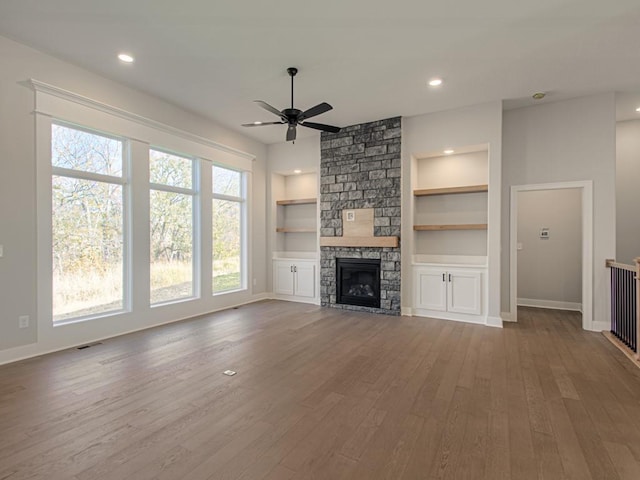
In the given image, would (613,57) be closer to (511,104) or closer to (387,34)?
(511,104)

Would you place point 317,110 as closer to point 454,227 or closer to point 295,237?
point 454,227

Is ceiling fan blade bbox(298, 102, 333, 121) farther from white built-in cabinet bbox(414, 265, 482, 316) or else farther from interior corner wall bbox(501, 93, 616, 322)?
interior corner wall bbox(501, 93, 616, 322)

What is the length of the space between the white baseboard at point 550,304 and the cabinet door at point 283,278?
4.56m

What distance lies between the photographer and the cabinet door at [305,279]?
664 centimetres

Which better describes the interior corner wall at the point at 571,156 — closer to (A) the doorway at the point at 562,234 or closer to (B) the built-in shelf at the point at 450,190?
(A) the doorway at the point at 562,234

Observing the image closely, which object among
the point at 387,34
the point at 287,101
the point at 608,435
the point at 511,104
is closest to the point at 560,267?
the point at 511,104

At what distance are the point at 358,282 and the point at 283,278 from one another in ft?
5.74

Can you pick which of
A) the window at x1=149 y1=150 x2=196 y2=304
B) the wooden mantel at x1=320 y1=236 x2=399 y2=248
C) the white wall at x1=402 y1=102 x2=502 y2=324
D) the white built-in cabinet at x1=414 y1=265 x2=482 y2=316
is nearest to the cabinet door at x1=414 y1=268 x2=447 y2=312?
the white built-in cabinet at x1=414 y1=265 x2=482 y2=316

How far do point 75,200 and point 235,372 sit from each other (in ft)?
9.75

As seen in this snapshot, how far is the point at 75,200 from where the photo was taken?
405cm

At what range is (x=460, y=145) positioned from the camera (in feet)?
17.1

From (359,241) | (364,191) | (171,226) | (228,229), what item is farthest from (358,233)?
(171,226)

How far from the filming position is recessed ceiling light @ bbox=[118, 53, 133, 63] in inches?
145

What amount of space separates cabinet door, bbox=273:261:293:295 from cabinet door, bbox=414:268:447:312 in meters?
2.64
